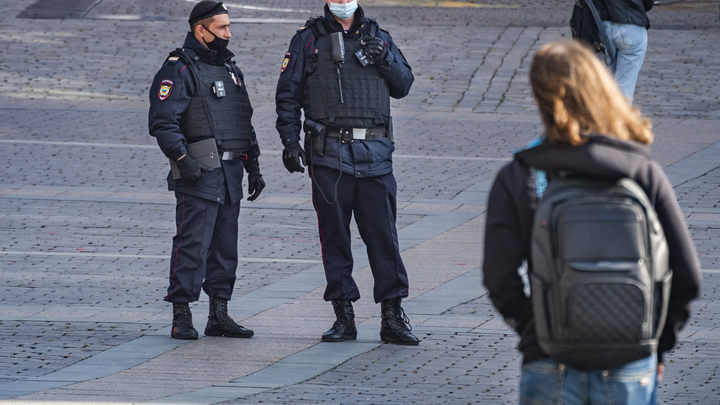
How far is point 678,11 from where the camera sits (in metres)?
24.1

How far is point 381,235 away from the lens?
6.46m

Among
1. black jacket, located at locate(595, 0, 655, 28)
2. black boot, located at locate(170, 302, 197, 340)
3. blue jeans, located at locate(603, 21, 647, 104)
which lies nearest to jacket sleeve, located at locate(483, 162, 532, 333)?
black boot, located at locate(170, 302, 197, 340)

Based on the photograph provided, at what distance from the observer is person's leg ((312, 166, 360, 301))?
21.1ft

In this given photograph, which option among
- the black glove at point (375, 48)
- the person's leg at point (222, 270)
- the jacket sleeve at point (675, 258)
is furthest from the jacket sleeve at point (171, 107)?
the jacket sleeve at point (675, 258)

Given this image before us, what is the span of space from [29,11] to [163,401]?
19.8m

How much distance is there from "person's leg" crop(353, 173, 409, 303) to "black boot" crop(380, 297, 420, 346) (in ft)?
0.19

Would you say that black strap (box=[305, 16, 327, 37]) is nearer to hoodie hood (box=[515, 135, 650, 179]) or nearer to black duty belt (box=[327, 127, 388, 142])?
black duty belt (box=[327, 127, 388, 142])

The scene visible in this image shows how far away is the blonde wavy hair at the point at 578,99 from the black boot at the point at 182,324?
3.99 meters

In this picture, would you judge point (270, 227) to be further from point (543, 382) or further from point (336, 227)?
point (543, 382)

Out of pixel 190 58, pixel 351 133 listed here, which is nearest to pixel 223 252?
pixel 351 133

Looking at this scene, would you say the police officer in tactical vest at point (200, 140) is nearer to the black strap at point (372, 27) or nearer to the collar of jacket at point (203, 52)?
the collar of jacket at point (203, 52)

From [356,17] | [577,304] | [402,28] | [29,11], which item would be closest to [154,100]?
[356,17]

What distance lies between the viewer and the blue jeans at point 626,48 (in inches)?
376

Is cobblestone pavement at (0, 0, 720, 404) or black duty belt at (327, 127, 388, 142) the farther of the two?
black duty belt at (327, 127, 388, 142)
